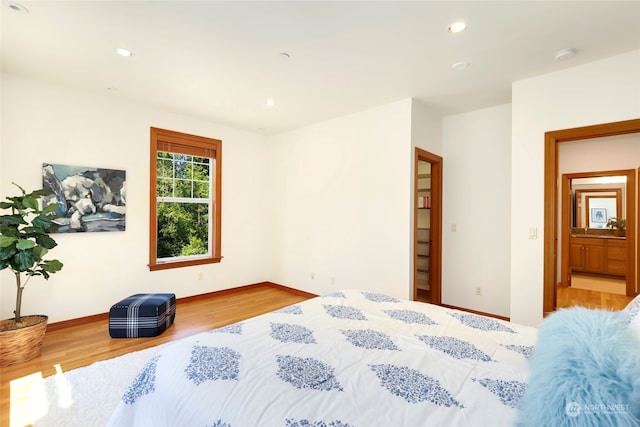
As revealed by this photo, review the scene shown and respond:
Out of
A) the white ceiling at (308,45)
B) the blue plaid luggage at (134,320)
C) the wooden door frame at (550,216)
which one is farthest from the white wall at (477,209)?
the blue plaid luggage at (134,320)

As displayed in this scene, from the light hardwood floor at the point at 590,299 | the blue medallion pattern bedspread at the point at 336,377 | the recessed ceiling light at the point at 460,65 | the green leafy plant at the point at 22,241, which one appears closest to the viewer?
the blue medallion pattern bedspread at the point at 336,377

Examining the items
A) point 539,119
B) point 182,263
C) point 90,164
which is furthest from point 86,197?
point 539,119

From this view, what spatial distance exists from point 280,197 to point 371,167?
1897mm

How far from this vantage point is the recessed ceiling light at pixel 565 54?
239 cm

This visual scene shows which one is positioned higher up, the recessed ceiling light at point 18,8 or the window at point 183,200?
the recessed ceiling light at point 18,8

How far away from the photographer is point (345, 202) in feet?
13.7

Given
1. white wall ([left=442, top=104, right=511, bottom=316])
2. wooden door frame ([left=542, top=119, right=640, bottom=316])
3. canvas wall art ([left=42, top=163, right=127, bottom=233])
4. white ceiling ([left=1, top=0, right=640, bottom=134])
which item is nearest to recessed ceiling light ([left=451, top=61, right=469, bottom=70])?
white ceiling ([left=1, top=0, right=640, bottom=134])

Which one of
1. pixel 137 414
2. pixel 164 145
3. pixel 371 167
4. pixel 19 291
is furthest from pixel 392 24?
pixel 19 291

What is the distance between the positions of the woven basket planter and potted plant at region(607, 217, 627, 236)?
9303 millimetres

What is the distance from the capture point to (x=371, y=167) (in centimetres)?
387

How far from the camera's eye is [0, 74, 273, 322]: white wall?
3035 millimetres

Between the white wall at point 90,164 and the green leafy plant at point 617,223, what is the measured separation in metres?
7.79

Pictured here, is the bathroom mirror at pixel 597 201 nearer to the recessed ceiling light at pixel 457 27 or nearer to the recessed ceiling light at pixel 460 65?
the recessed ceiling light at pixel 460 65

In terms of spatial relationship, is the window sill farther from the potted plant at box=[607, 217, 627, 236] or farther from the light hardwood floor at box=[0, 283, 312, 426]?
the potted plant at box=[607, 217, 627, 236]
